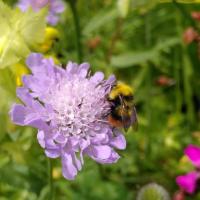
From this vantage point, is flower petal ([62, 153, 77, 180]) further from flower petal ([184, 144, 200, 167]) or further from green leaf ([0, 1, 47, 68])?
flower petal ([184, 144, 200, 167])

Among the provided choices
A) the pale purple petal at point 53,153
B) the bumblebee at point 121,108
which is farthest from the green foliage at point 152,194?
the pale purple petal at point 53,153

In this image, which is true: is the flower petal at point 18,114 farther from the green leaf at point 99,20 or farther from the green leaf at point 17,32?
the green leaf at point 99,20

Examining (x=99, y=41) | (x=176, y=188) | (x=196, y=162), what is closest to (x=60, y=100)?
(x=196, y=162)

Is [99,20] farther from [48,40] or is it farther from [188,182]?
[188,182]

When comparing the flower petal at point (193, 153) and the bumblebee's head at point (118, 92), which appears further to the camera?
the flower petal at point (193, 153)

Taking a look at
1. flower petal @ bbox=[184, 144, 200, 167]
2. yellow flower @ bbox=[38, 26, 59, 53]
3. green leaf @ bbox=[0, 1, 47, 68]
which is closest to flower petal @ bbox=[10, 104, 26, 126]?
green leaf @ bbox=[0, 1, 47, 68]

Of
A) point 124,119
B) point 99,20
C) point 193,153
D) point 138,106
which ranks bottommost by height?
point 138,106

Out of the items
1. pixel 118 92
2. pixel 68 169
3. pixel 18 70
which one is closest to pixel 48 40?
pixel 18 70
